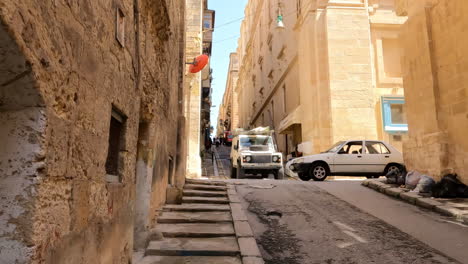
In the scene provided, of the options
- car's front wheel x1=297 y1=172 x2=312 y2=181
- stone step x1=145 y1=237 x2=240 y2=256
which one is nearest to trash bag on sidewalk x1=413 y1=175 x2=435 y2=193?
car's front wheel x1=297 y1=172 x2=312 y2=181

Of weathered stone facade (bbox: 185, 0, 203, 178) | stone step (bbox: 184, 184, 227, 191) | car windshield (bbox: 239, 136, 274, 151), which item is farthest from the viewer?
car windshield (bbox: 239, 136, 274, 151)

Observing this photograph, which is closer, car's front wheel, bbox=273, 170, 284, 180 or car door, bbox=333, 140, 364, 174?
car door, bbox=333, 140, 364, 174

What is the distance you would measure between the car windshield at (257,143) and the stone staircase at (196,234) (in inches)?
279

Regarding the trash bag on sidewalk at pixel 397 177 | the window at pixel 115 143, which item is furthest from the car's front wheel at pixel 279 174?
the window at pixel 115 143

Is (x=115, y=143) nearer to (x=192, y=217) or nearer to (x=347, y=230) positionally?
(x=192, y=217)

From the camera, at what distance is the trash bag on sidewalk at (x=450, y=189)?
7527mm

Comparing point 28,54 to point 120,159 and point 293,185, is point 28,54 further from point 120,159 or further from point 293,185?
point 293,185

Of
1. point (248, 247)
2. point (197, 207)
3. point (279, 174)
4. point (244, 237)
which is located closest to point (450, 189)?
point (244, 237)

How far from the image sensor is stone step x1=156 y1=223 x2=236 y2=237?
514cm

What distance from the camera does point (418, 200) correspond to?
7465mm

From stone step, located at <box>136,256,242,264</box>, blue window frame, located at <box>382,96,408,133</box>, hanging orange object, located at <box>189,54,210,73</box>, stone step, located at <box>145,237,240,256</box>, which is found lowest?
stone step, located at <box>136,256,242,264</box>

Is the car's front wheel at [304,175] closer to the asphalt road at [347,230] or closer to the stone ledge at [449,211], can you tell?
the asphalt road at [347,230]

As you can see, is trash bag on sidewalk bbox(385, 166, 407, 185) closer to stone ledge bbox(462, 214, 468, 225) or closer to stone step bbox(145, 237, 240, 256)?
stone ledge bbox(462, 214, 468, 225)

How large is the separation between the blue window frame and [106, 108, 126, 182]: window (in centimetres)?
1589
